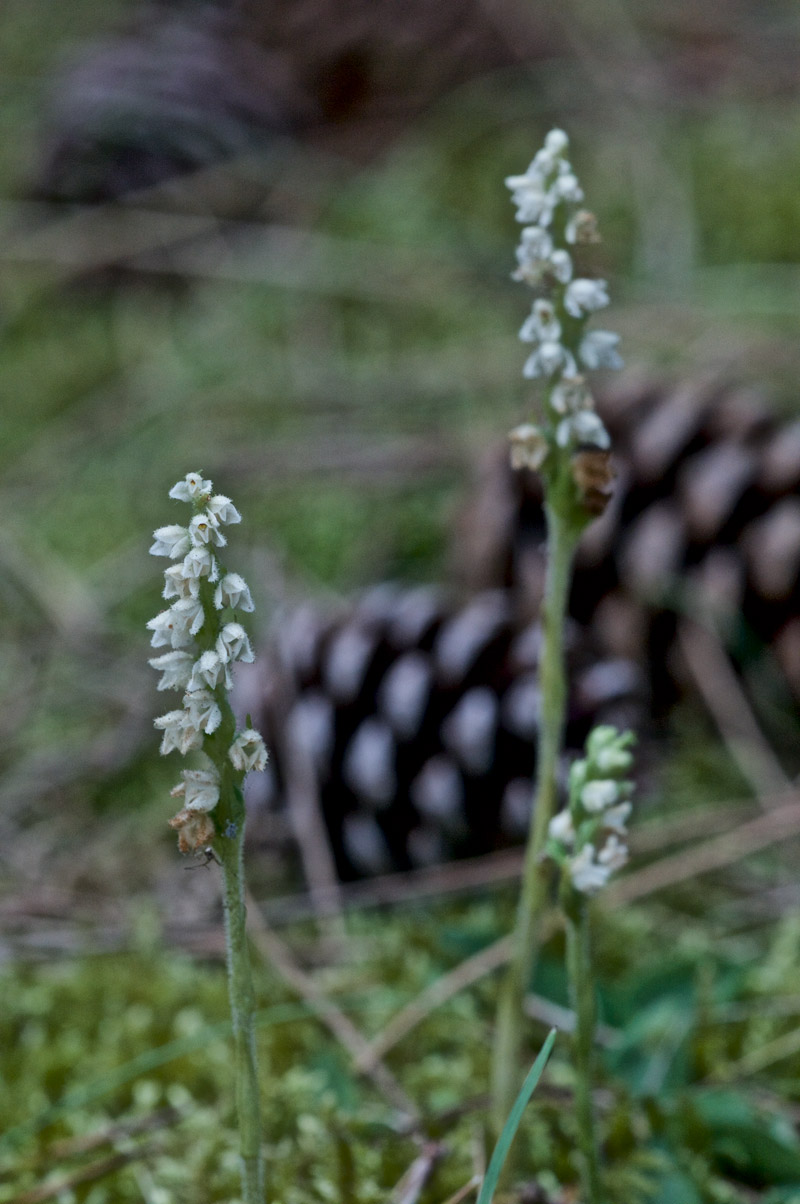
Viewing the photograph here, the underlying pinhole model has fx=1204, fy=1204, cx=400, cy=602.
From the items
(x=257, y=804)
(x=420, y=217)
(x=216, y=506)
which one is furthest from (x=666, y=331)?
(x=216, y=506)

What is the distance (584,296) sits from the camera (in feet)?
2.01

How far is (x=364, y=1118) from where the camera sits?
31.3 inches

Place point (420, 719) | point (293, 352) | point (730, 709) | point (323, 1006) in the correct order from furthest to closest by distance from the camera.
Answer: point (293, 352) < point (730, 709) < point (420, 719) < point (323, 1006)

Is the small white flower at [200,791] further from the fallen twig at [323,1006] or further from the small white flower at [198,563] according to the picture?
the fallen twig at [323,1006]

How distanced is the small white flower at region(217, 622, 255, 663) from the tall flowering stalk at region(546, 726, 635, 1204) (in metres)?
0.20

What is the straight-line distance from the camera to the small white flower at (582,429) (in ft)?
2.10

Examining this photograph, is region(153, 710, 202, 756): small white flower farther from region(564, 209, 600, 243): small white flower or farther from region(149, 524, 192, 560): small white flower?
region(564, 209, 600, 243): small white flower

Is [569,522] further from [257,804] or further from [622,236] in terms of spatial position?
[622,236]

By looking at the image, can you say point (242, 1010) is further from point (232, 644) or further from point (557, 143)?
point (557, 143)

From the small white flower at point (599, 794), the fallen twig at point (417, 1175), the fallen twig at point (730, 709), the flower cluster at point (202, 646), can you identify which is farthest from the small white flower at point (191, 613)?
the fallen twig at point (730, 709)

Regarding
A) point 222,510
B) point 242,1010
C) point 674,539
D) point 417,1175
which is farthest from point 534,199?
point 674,539

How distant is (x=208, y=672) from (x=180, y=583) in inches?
1.5

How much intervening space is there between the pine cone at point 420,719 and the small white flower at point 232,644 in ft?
2.04

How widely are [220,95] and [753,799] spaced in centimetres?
199
